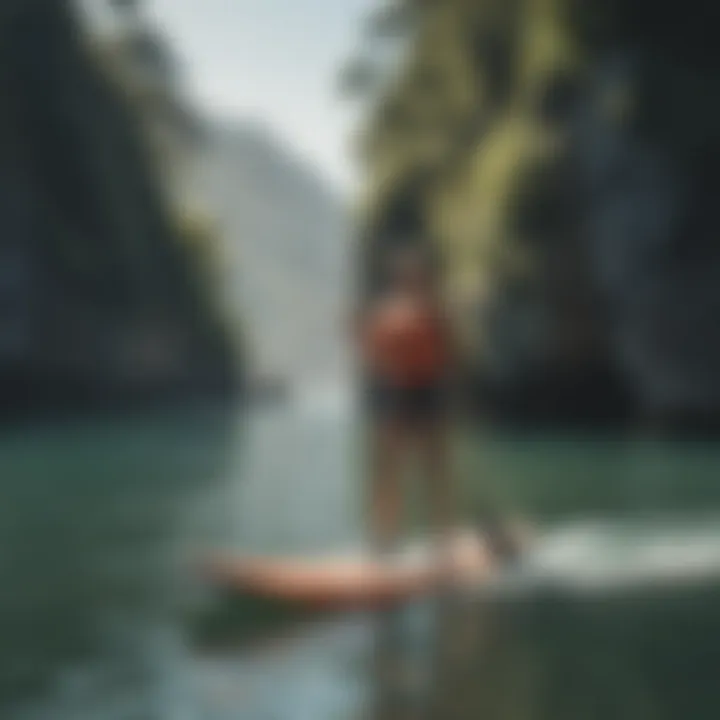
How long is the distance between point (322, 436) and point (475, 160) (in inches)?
382

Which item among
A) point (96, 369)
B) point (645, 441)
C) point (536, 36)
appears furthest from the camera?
point (96, 369)

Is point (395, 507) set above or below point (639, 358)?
below

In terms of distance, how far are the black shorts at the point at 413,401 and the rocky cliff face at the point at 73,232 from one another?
37900 millimetres

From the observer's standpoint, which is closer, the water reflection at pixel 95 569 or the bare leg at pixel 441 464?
the water reflection at pixel 95 569

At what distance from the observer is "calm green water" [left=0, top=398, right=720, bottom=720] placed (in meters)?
8.51

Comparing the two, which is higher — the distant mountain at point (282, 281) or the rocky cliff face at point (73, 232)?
the distant mountain at point (282, 281)

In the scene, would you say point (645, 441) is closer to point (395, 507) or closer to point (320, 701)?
point (395, 507)

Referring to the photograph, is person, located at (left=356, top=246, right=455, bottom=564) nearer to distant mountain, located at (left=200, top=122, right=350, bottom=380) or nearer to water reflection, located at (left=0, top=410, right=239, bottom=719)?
water reflection, located at (left=0, top=410, right=239, bottom=719)

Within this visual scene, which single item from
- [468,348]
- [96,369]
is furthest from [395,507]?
[96,369]

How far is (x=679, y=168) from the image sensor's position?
34156 millimetres

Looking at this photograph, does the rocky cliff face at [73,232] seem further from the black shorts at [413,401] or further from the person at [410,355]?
the black shorts at [413,401]

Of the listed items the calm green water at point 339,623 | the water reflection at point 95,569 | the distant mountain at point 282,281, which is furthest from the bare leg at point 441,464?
the distant mountain at point 282,281

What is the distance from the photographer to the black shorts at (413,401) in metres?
10.3

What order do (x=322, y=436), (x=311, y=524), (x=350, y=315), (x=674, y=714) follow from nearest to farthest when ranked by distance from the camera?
(x=674, y=714) < (x=350, y=315) < (x=311, y=524) < (x=322, y=436)
